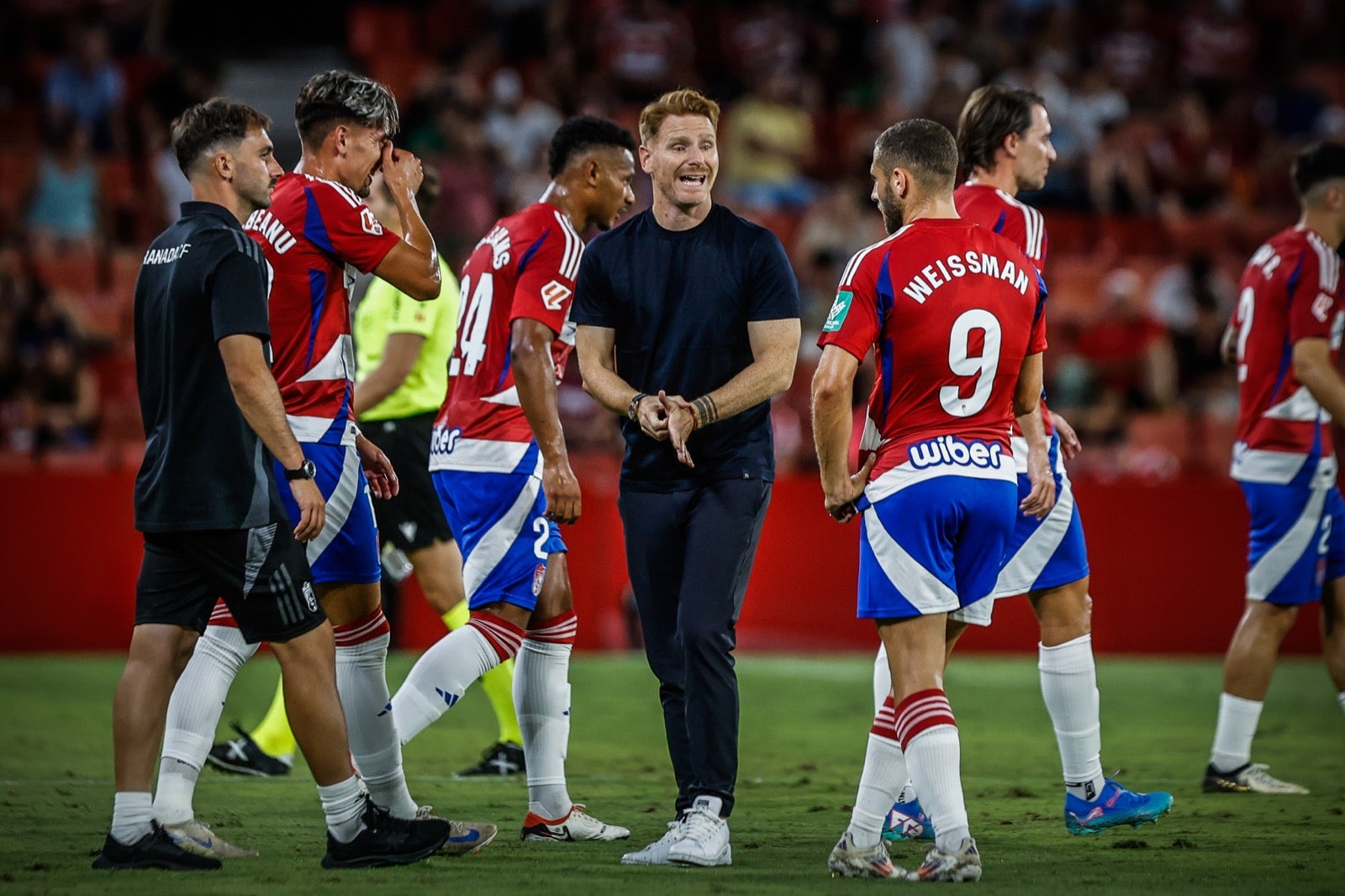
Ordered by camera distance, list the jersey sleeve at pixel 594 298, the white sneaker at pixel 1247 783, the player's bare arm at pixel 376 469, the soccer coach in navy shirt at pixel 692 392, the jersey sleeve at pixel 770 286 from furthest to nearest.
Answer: the white sneaker at pixel 1247 783 < the player's bare arm at pixel 376 469 < the jersey sleeve at pixel 594 298 < the jersey sleeve at pixel 770 286 < the soccer coach in navy shirt at pixel 692 392

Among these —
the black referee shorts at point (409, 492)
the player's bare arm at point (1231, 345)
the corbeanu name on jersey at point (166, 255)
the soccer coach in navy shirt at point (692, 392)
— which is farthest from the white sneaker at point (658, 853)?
the player's bare arm at point (1231, 345)

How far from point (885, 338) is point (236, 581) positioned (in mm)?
2201

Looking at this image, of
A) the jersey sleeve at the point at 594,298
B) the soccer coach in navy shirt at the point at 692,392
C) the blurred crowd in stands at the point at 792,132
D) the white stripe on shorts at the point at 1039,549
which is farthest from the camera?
the blurred crowd in stands at the point at 792,132

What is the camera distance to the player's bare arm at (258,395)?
4.84m

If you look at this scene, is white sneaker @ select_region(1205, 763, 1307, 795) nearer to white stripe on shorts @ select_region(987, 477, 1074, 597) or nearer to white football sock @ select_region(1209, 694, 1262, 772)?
white football sock @ select_region(1209, 694, 1262, 772)

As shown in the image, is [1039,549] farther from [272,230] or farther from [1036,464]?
[272,230]

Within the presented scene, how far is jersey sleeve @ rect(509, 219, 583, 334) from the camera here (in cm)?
569

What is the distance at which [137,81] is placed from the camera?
1634 cm

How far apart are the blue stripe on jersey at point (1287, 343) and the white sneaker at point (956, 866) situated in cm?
333

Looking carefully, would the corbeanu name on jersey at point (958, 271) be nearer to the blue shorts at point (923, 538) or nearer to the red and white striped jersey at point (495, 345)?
the blue shorts at point (923, 538)

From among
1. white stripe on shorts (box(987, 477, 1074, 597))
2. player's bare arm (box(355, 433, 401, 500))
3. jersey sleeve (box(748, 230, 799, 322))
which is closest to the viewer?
jersey sleeve (box(748, 230, 799, 322))

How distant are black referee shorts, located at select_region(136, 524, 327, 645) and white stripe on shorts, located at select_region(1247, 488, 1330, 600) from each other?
4.31 meters

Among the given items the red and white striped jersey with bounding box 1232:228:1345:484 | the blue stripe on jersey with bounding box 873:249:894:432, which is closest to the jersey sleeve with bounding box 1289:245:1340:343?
the red and white striped jersey with bounding box 1232:228:1345:484

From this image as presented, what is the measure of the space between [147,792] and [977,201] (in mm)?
3645
